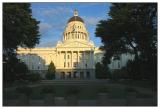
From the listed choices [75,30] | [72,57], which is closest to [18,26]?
[72,57]

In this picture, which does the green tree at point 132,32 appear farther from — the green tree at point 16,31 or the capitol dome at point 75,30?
the capitol dome at point 75,30

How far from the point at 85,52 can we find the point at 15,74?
278ft

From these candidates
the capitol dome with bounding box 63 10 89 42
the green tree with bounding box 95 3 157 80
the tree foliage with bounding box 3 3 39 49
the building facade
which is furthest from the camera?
the capitol dome with bounding box 63 10 89 42

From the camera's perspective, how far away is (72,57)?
138625 millimetres

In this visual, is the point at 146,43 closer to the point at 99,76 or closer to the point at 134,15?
the point at 134,15

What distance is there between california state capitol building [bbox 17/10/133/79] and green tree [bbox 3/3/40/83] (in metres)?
83.6

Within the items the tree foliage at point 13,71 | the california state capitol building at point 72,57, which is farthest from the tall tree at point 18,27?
the california state capitol building at point 72,57

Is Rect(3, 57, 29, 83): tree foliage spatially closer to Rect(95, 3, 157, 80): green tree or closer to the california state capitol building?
Rect(95, 3, 157, 80): green tree

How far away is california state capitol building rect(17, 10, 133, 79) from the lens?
13550 centimetres

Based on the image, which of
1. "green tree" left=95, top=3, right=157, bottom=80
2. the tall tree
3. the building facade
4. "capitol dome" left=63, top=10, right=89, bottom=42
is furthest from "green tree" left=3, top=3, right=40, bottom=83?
"capitol dome" left=63, top=10, right=89, bottom=42

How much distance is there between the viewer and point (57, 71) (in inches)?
5330

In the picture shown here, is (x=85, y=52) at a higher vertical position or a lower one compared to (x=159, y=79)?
higher

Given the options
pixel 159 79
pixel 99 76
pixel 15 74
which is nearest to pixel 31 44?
pixel 15 74

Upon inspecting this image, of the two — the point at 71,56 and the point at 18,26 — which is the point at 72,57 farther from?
the point at 18,26
